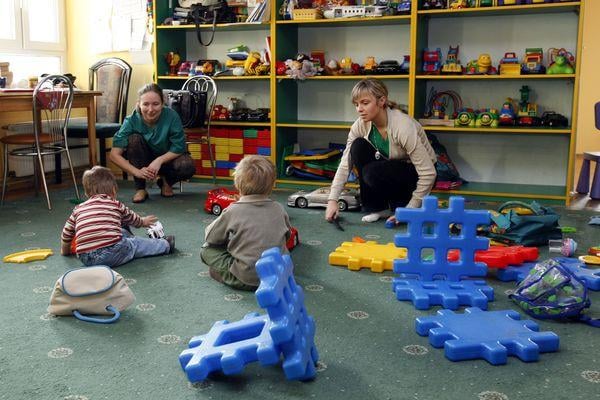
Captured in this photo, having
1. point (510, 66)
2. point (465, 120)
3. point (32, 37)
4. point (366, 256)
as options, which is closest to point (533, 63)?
point (510, 66)

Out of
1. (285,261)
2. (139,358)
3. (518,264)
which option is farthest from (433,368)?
(518,264)

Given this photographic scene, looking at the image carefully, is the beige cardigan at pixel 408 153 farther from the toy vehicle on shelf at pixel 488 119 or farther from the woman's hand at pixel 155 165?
the woman's hand at pixel 155 165

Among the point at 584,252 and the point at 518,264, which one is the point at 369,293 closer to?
the point at 518,264

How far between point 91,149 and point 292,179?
4.86ft

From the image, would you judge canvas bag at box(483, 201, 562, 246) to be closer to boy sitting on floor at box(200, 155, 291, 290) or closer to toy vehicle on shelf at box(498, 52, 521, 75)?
boy sitting on floor at box(200, 155, 291, 290)

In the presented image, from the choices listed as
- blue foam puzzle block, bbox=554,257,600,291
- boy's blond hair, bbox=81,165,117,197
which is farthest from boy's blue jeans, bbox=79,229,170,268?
blue foam puzzle block, bbox=554,257,600,291

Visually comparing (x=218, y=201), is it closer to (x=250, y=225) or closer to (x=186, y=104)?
(x=186, y=104)

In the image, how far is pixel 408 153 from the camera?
3404 mm

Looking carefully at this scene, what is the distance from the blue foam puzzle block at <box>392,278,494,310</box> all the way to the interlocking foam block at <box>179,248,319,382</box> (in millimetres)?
602

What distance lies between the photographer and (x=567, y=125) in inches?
167

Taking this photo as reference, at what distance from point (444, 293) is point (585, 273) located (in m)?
0.70

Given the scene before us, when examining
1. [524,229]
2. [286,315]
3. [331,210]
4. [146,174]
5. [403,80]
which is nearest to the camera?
[286,315]

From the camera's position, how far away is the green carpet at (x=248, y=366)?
1536mm

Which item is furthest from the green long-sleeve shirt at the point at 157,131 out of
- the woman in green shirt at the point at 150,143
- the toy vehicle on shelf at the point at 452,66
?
the toy vehicle on shelf at the point at 452,66
